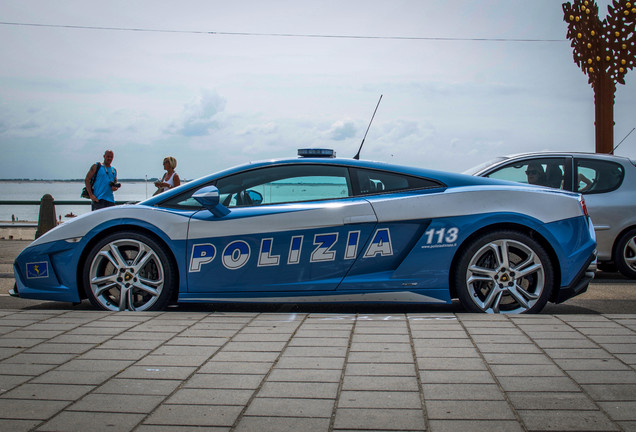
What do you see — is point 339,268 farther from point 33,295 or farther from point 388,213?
point 33,295

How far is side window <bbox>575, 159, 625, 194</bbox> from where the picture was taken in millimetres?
7816

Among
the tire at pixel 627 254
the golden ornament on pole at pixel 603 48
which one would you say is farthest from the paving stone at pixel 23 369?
the golden ornament on pole at pixel 603 48

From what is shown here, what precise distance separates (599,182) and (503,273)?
3444 mm

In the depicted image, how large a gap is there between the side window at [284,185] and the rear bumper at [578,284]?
5.76 feet

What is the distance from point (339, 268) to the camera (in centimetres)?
507

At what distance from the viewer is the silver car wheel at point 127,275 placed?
207 inches

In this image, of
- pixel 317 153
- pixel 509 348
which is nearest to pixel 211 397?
pixel 509 348

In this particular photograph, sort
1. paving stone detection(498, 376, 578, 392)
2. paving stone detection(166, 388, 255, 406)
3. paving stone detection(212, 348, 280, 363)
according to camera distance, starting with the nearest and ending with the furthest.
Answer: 1. paving stone detection(166, 388, 255, 406)
2. paving stone detection(498, 376, 578, 392)
3. paving stone detection(212, 348, 280, 363)

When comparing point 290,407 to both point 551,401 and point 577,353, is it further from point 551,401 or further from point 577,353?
point 577,353

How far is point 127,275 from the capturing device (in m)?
5.27

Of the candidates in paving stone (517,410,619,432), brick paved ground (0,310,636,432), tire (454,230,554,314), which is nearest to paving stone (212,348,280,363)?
brick paved ground (0,310,636,432)

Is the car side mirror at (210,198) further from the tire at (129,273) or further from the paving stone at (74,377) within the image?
the paving stone at (74,377)

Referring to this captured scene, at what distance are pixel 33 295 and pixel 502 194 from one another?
147 inches

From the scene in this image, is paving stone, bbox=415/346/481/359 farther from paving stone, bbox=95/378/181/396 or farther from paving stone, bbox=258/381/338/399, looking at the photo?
paving stone, bbox=95/378/181/396
